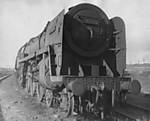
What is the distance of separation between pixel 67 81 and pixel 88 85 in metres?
0.62

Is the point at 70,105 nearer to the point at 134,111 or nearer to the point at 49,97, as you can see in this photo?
the point at 49,97

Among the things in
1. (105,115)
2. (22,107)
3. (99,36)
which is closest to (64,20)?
(99,36)

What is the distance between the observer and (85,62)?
293 inches

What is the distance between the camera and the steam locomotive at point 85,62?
6520 millimetres

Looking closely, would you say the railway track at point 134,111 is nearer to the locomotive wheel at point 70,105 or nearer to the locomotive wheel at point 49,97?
the locomotive wheel at point 70,105

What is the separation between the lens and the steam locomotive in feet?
21.4

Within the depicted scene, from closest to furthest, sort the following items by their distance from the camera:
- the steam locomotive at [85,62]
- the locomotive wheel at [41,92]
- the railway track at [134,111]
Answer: the steam locomotive at [85,62] < the railway track at [134,111] < the locomotive wheel at [41,92]

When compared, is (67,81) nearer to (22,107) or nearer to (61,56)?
(61,56)

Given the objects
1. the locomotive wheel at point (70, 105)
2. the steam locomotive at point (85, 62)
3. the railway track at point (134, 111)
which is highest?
the steam locomotive at point (85, 62)

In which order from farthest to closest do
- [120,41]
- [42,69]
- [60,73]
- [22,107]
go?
[22,107], [42,69], [120,41], [60,73]

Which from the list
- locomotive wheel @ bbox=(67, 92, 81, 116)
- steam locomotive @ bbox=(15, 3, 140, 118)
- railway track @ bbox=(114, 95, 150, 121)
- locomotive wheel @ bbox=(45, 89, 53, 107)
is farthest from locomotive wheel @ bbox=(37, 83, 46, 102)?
railway track @ bbox=(114, 95, 150, 121)

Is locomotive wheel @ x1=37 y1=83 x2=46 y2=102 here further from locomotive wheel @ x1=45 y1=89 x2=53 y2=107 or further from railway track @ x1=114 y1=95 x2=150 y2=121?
railway track @ x1=114 y1=95 x2=150 y2=121

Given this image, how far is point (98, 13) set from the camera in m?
7.73

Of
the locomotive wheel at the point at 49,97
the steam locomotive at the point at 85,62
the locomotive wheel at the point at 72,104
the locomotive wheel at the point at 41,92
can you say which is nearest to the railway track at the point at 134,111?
the steam locomotive at the point at 85,62
